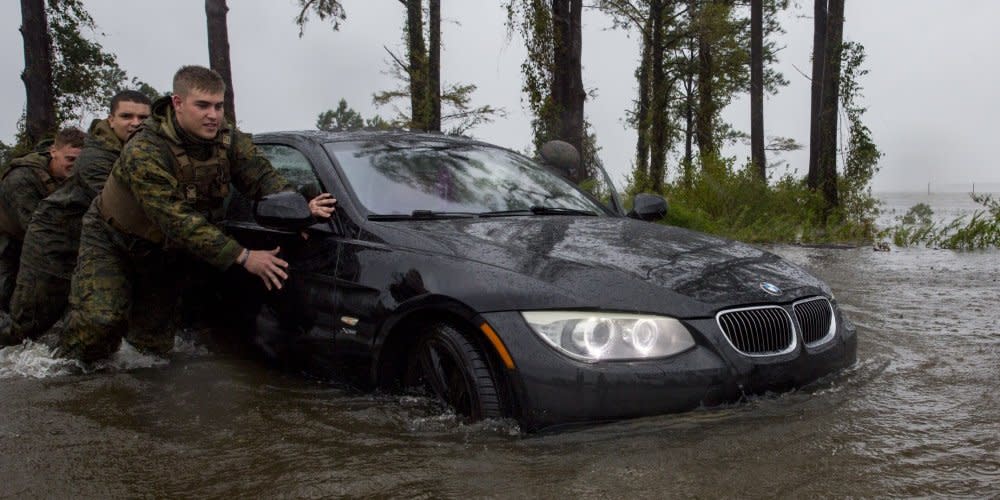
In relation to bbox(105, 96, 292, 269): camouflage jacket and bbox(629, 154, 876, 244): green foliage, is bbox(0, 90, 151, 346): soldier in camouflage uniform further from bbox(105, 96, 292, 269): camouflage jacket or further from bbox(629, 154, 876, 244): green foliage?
bbox(629, 154, 876, 244): green foliage

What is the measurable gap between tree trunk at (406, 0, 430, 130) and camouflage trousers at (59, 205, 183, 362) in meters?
16.2

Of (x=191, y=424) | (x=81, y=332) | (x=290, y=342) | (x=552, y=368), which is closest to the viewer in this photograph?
(x=552, y=368)

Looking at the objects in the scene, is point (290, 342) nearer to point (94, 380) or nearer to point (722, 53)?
point (94, 380)

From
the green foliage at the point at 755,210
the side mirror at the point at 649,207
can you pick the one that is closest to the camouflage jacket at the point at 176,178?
the side mirror at the point at 649,207

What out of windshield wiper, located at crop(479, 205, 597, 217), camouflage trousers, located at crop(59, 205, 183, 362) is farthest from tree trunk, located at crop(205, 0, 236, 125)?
windshield wiper, located at crop(479, 205, 597, 217)

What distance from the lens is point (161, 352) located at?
5.20m

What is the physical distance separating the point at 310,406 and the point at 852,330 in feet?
8.12

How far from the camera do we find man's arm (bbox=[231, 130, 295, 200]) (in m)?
4.75

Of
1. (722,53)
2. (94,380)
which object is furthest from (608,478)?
(722,53)

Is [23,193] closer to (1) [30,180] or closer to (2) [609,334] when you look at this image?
(1) [30,180]

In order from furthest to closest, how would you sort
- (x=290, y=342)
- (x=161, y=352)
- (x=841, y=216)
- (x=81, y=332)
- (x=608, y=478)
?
(x=841, y=216) < (x=161, y=352) < (x=81, y=332) < (x=290, y=342) < (x=608, y=478)

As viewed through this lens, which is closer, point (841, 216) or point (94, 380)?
point (94, 380)

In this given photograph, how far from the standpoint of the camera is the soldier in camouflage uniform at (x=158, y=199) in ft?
14.5

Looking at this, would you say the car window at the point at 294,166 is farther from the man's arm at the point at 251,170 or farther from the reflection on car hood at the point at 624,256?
the reflection on car hood at the point at 624,256
